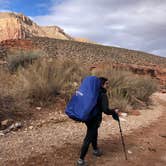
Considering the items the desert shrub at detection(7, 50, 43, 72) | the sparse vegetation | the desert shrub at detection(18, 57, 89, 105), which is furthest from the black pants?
the desert shrub at detection(7, 50, 43, 72)

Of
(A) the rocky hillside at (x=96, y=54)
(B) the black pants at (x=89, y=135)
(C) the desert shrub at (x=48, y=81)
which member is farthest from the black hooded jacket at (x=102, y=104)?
(A) the rocky hillside at (x=96, y=54)

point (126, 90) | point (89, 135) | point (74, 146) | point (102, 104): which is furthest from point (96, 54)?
point (102, 104)

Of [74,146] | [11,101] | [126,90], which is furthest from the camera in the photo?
[126,90]

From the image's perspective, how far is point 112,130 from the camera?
10867 mm

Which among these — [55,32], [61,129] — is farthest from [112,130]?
[55,32]

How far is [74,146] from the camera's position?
29.6ft

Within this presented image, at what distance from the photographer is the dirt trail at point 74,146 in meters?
8.07

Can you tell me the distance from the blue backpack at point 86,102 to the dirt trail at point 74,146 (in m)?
1.22

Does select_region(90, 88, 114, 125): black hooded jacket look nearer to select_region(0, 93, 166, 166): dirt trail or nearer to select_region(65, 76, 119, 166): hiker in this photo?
select_region(65, 76, 119, 166): hiker

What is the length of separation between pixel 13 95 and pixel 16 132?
6.03 feet

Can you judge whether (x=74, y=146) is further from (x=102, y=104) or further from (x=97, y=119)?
(x=102, y=104)

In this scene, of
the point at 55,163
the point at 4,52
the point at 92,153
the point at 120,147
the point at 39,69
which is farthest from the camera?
the point at 4,52

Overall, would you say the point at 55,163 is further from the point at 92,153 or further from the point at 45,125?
the point at 45,125

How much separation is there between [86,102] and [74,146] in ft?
6.93
